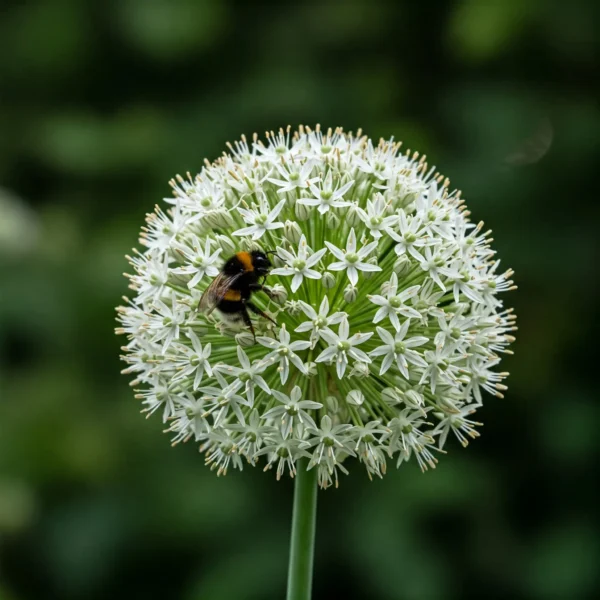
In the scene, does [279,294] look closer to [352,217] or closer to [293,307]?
[293,307]

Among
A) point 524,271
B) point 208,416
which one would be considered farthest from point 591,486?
point 208,416

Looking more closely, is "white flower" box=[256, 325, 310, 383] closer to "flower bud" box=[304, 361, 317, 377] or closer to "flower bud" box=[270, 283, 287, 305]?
"flower bud" box=[304, 361, 317, 377]

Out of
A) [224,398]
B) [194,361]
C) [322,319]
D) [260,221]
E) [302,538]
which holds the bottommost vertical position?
[302,538]

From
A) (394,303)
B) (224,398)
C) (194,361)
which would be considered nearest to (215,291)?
(194,361)

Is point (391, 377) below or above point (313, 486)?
above

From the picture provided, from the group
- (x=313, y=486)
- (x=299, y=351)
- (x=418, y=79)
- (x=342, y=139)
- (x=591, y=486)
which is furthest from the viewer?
(x=418, y=79)

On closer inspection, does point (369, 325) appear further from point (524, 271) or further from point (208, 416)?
point (524, 271)

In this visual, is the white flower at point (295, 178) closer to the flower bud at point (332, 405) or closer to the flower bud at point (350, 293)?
the flower bud at point (350, 293)
